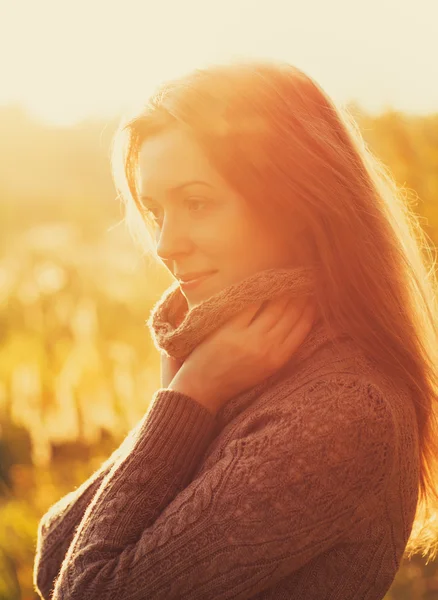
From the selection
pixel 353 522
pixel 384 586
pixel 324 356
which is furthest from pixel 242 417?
pixel 384 586

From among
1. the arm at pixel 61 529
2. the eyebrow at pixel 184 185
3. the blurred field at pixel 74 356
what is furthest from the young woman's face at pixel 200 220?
the blurred field at pixel 74 356

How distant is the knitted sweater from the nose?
0.16 meters

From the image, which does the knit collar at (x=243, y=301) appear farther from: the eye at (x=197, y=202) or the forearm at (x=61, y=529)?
the forearm at (x=61, y=529)

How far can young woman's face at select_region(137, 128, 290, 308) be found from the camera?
1.83m

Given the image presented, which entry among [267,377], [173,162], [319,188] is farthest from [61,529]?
[319,188]

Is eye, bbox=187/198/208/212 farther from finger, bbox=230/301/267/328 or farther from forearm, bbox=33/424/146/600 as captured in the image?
forearm, bbox=33/424/146/600

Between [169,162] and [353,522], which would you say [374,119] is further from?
[353,522]

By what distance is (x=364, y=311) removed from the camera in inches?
74.4

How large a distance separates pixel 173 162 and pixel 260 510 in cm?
89

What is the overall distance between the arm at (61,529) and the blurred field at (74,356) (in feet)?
3.75

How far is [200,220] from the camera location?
1858 mm

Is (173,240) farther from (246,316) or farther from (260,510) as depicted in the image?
(260,510)

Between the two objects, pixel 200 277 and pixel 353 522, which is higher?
pixel 200 277

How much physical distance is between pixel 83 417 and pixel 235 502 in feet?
7.91
